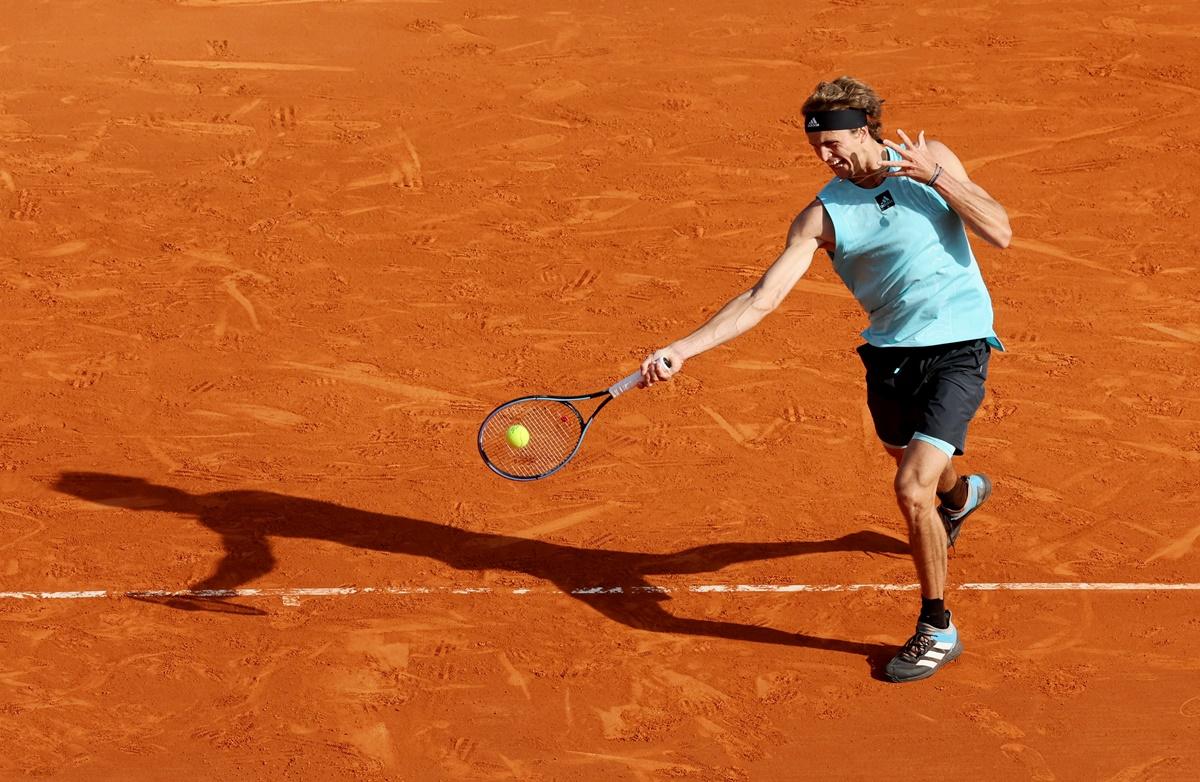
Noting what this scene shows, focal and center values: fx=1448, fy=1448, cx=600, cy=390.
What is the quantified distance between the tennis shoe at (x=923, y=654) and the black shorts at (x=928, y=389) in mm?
857

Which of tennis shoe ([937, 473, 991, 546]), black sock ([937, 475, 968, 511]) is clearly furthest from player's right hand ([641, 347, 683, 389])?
tennis shoe ([937, 473, 991, 546])

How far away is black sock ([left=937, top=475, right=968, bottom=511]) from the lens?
7148 millimetres

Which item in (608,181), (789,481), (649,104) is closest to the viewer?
(789,481)

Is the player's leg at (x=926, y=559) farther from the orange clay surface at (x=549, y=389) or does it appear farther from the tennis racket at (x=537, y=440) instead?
the tennis racket at (x=537, y=440)

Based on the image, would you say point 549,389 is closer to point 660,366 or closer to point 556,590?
point 556,590

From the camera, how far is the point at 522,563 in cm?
748

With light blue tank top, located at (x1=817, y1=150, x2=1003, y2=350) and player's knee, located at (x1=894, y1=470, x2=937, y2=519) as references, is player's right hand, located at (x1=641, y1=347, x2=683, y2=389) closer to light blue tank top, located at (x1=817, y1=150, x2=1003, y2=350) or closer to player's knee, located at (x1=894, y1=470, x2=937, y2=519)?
light blue tank top, located at (x1=817, y1=150, x2=1003, y2=350)

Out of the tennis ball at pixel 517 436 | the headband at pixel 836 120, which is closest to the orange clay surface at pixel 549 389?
the tennis ball at pixel 517 436

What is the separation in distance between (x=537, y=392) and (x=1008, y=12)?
6.68 meters

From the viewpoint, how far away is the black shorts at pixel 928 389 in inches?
248

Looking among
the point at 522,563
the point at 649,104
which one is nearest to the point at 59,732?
the point at 522,563

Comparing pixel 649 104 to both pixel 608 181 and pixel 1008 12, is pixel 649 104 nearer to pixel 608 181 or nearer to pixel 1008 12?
pixel 608 181

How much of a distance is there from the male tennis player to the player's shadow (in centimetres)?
108

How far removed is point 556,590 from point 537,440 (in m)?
0.76
